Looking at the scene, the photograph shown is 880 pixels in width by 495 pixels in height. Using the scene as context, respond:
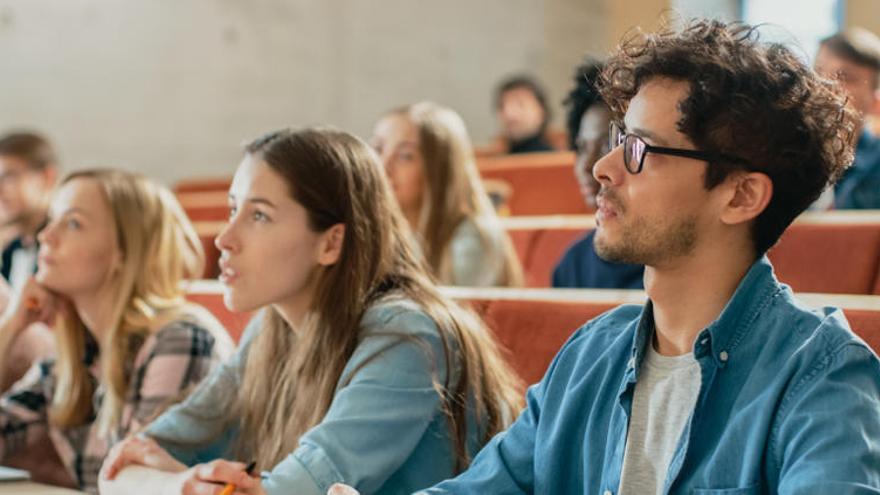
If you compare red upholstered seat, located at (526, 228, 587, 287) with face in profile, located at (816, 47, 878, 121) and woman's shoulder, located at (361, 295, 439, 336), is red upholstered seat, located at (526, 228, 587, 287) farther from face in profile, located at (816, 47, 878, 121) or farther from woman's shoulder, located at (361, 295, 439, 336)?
woman's shoulder, located at (361, 295, 439, 336)

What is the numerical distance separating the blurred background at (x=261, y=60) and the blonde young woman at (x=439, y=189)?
3.04 m

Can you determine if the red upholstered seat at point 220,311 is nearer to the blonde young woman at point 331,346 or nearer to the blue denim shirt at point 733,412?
the blonde young woman at point 331,346

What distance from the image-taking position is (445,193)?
353 cm

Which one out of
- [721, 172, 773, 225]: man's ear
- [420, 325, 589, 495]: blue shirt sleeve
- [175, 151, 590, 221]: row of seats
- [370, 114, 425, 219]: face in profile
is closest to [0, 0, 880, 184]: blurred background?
[175, 151, 590, 221]: row of seats

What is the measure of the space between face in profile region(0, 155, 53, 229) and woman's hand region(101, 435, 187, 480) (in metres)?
2.43

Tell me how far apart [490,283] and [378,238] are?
1.35 meters

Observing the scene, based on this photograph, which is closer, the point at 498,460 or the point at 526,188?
the point at 498,460

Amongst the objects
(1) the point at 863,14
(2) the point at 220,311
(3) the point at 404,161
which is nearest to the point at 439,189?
(3) the point at 404,161

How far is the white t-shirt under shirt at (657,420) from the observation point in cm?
134

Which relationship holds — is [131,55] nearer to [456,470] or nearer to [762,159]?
[456,470]

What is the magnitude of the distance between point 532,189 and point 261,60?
2.47 meters

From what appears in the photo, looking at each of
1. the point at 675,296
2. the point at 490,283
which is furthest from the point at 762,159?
the point at 490,283

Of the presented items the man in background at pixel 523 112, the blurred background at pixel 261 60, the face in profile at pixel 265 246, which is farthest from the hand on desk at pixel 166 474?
the man in background at pixel 523 112

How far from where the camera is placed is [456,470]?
1.92 meters
